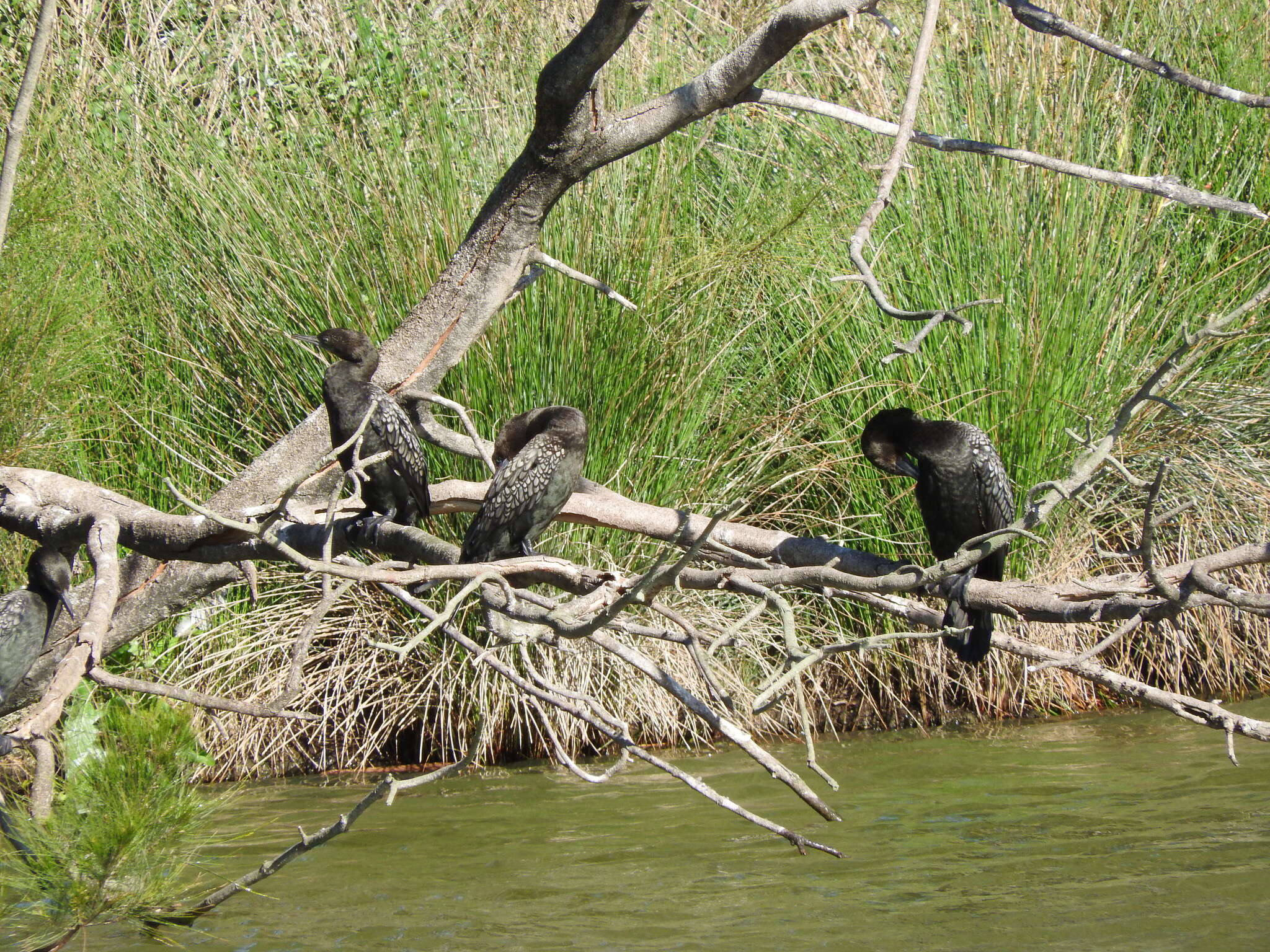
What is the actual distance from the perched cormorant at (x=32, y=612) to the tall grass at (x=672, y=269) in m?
1.63

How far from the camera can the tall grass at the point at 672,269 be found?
16.1 ft

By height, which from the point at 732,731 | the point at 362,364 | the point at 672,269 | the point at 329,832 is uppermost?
the point at 672,269

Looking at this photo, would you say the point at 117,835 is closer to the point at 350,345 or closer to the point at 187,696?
the point at 187,696

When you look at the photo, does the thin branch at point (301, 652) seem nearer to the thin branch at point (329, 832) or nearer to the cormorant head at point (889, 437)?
the thin branch at point (329, 832)

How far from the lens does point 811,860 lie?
3.78m

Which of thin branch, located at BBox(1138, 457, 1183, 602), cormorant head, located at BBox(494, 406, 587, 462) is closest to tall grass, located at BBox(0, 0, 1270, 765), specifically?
cormorant head, located at BBox(494, 406, 587, 462)

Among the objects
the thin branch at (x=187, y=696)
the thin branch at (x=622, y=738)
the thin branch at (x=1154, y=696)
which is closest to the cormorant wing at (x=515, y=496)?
the thin branch at (x=622, y=738)

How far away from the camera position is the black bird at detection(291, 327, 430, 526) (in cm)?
322

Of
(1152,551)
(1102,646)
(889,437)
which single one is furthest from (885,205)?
(889,437)

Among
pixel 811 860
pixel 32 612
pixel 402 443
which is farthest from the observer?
pixel 811 860

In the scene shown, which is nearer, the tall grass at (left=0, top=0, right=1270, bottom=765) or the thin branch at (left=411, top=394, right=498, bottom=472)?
the thin branch at (left=411, top=394, right=498, bottom=472)

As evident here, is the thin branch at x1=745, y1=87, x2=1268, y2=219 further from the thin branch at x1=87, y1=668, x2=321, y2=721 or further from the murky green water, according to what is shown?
the murky green water

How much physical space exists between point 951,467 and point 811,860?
1.43 meters

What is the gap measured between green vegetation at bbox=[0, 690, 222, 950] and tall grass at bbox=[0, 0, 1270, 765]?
2.53 meters
